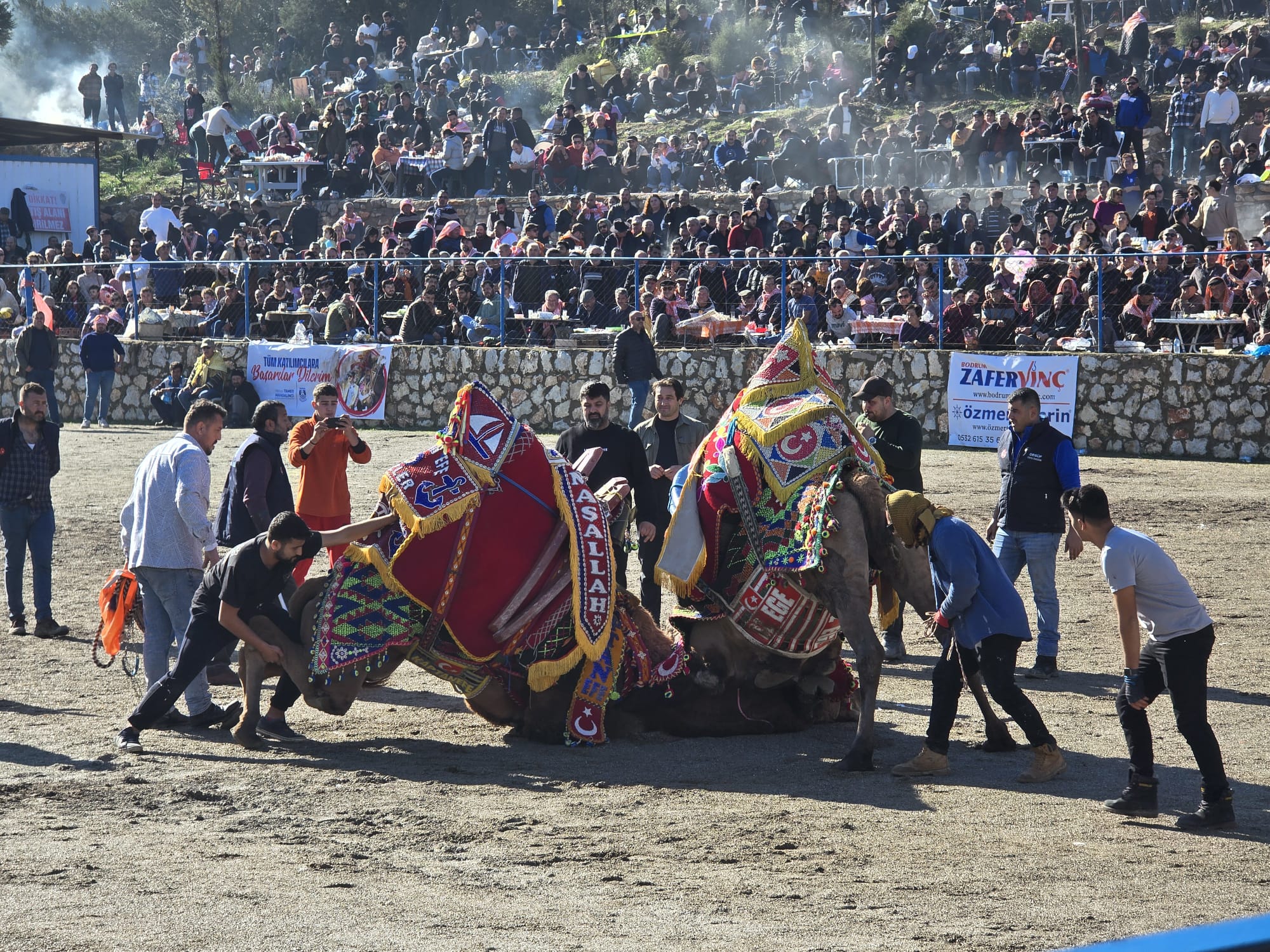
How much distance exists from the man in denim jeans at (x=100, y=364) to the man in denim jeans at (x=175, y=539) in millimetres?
Result: 14963

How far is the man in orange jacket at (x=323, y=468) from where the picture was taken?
9.32 m

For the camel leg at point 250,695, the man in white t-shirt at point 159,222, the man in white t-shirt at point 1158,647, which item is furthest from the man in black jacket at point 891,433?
the man in white t-shirt at point 159,222

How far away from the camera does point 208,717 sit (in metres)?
7.96

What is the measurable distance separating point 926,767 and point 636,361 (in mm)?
11890

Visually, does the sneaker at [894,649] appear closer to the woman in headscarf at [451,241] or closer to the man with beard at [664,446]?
the man with beard at [664,446]

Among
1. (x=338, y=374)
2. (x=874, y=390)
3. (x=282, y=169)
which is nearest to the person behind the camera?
(x=874, y=390)

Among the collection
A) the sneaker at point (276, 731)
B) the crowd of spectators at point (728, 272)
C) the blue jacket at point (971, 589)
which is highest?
the crowd of spectators at point (728, 272)

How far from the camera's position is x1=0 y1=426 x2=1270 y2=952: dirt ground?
201 inches

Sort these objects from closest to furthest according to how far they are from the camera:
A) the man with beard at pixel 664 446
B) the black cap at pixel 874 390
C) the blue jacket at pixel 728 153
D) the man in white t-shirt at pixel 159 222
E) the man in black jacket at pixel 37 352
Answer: the black cap at pixel 874 390, the man with beard at pixel 664 446, the man in black jacket at pixel 37 352, the blue jacket at pixel 728 153, the man in white t-shirt at pixel 159 222

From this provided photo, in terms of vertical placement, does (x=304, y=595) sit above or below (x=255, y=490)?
below

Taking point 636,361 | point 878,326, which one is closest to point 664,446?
point 636,361

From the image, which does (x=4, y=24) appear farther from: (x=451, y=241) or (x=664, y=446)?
(x=664, y=446)

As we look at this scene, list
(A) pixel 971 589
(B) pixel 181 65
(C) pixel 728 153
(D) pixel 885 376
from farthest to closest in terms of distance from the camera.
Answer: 1. (B) pixel 181 65
2. (C) pixel 728 153
3. (D) pixel 885 376
4. (A) pixel 971 589

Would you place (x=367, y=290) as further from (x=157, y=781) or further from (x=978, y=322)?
(x=157, y=781)
